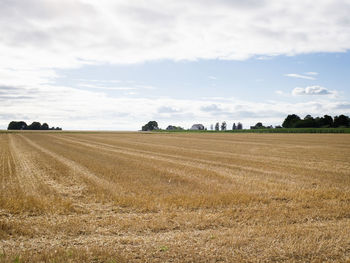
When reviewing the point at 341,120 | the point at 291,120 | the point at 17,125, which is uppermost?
the point at 291,120

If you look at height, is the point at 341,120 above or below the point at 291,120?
below

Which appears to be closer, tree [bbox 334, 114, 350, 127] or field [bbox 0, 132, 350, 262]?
field [bbox 0, 132, 350, 262]

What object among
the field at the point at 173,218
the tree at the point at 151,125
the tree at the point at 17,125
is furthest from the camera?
the tree at the point at 151,125

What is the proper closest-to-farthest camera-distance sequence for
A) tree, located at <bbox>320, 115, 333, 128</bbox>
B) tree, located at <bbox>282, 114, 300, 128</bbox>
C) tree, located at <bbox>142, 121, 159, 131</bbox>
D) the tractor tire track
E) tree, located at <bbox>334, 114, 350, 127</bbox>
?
the tractor tire track < tree, located at <bbox>334, 114, 350, 127</bbox> < tree, located at <bbox>320, 115, 333, 128</bbox> < tree, located at <bbox>282, 114, 300, 128</bbox> < tree, located at <bbox>142, 121, 159, 131</bbox>

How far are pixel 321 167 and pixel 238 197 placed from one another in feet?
38.0

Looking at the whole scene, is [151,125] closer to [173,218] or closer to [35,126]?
[35,126]

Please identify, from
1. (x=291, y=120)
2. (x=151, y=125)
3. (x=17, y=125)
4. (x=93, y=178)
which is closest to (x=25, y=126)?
(x=17, y=125)

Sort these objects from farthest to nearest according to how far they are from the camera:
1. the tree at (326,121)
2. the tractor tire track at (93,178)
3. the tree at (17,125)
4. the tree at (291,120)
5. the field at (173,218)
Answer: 1. the tree at (17,125)
2. the tree at (291,120)
3. the tree at (326,121)
4. the tractor tire track at (93,178)
5. the field at (173,218)

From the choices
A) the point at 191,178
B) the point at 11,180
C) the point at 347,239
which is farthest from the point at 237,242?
the point at 11,180

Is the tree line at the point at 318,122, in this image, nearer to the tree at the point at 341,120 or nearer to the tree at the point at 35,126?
the tree at the point at 341,120

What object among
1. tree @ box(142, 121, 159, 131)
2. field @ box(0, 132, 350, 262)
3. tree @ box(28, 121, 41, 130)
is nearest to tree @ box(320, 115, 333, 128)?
tree @ box(142, 121, 159, 131)

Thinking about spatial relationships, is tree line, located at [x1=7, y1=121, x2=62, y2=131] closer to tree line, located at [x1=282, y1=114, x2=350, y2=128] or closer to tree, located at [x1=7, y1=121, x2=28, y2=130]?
tree, located at [x1=7, y1=121, x2=28, y2=130]

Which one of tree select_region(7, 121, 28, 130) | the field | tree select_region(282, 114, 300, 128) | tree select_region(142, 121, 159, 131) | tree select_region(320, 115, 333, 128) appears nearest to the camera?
the field

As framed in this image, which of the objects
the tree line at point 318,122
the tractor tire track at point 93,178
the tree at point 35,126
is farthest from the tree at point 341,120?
the tree at point 35,126
